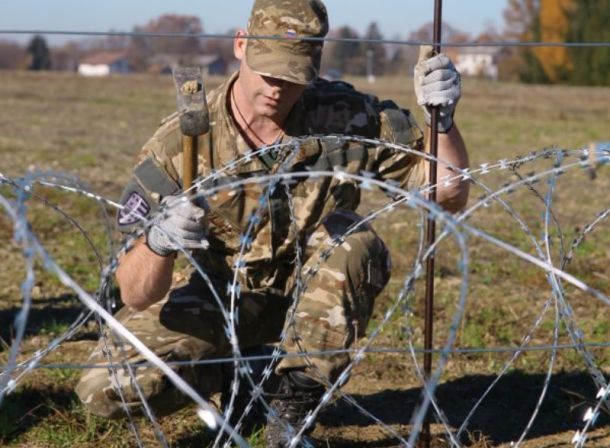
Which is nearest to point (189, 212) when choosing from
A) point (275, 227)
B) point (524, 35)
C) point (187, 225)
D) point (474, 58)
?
point (187, 225)

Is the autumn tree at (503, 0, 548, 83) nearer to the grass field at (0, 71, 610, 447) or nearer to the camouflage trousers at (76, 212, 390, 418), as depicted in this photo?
the grass field at (0, 71, 610, 447)

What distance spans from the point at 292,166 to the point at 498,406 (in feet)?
4.31

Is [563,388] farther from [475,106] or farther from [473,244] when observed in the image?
[475,106]

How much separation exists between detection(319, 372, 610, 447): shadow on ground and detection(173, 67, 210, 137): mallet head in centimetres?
129

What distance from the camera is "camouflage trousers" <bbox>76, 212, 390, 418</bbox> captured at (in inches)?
145

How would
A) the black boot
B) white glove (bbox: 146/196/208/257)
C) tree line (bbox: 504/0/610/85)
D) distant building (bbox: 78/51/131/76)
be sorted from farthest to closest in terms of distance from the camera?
distant building (bbox: 78/51/131/76) → tree line (bbox: 504/0/610/85) → the black boot → white glove (bbox: 146/196/208/257)

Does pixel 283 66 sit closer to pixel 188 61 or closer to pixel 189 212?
pixel 189 212

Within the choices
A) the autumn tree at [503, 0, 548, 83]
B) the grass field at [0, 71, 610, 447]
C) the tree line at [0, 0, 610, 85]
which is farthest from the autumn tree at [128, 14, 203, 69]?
the grass field at [0, 71, 610, 447]

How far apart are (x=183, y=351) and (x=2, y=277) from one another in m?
2.94

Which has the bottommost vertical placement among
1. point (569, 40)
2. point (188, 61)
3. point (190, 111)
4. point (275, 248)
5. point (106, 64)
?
point (106, 64)

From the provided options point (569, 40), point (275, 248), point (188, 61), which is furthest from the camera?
point (188, 61)

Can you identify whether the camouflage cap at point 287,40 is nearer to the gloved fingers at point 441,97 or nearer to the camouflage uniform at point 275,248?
the camouflage uniform at point 275,248

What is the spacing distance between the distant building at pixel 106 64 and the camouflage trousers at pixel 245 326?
91.7m

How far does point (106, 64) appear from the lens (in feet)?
313
